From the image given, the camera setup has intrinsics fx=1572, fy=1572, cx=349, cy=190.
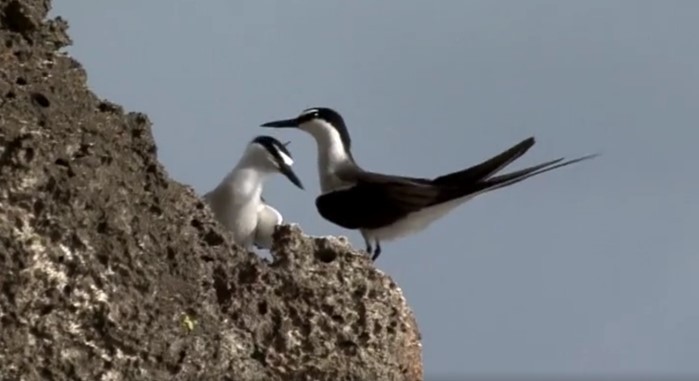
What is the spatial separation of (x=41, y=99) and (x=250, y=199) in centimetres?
357

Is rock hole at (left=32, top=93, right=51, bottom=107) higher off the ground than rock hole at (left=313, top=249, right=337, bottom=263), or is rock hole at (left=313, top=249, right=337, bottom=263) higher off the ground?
rock hole at (left=32, top=93, right=51, bottom=107)

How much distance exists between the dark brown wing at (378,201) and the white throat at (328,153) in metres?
0.29

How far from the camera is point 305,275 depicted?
492 cm

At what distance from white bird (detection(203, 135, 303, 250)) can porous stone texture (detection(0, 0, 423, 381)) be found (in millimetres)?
1723

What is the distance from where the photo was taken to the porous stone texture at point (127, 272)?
4043mm

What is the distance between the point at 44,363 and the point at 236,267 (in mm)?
873

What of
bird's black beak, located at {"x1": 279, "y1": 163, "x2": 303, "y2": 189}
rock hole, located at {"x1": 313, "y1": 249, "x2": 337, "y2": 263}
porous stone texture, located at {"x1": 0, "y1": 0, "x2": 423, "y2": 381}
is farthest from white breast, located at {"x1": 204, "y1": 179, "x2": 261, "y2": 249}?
porous stone texture, located at {"x1": 0, "y1": 0, "x2": 423, "y2": 381}

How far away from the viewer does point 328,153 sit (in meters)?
10.4

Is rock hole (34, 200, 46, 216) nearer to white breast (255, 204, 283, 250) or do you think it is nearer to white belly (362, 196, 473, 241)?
white breast (255, 204, 283, 250)

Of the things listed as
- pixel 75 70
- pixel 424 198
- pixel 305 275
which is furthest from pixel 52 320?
pixel 424 198

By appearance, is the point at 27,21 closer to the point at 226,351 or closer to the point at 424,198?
the point at 226,351

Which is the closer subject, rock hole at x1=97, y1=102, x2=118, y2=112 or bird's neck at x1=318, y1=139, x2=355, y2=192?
rock hole at x1=97, y1=102, x2=118, y2=112

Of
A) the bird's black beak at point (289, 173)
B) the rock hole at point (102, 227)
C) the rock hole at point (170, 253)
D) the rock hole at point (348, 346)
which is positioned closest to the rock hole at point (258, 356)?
the rock hole at point (348, 346)

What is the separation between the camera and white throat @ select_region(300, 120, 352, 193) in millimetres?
9938
